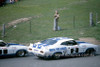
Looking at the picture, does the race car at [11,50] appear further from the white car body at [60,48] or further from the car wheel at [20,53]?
the white car body at [60,48]

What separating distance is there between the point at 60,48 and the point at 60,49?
61 mm

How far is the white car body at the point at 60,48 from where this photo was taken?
12648 millimetres

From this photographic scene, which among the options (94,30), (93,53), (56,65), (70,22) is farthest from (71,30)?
(56,65)

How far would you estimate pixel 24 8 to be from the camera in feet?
131

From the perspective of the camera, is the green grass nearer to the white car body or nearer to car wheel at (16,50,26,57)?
car wheel at (16,50,26,57)

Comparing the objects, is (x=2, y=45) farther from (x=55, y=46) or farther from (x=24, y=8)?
(x=24, y=8)

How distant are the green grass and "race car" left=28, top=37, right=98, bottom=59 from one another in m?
7.04

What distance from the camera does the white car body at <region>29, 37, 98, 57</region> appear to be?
41.5 feet

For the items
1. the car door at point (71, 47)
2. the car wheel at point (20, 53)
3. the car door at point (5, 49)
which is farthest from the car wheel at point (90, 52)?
the car door at point (5, 49)

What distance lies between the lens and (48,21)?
29.2 metres

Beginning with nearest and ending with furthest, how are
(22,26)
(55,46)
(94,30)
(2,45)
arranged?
(55,46) < (2,45) < (94,30) < (22,26)

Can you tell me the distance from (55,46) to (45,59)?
3.59 feet

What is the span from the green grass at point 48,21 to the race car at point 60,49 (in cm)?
704

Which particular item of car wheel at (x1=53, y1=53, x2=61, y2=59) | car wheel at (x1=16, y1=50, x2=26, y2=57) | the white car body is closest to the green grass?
car wheel at (x1=16, y1=50, x2=26, y2=57)
